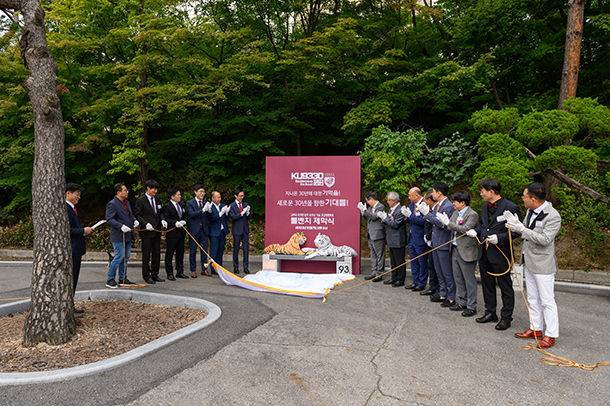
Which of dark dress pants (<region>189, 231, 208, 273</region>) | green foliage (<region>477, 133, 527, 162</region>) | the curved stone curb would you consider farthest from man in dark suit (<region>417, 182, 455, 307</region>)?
dark dress pants (<region>189, 231, 208, 273</region>)

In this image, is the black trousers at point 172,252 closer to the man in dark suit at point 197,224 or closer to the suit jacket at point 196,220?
the man in dark suit at point 197,224

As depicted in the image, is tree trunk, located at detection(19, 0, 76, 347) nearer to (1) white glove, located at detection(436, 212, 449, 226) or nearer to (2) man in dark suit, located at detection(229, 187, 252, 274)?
(2) man in dark suit, located at detection(229, 187, 252, 274)

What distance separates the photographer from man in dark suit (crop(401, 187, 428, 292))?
626 centimetres

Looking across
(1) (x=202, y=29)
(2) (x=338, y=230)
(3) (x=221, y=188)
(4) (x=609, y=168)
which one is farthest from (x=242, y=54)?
(4) (x=609, y=168)

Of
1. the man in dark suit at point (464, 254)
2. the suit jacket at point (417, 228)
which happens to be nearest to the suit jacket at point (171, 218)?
the suit jacket at point (417, 228)

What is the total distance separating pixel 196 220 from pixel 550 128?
7103 millimetres

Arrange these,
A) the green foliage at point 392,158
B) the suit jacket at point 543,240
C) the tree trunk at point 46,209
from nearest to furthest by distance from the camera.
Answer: the tree trunk at point 46,209, the suit jacket at point 543,240, the green foliage at point 392,158

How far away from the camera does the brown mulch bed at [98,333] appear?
3316 mm

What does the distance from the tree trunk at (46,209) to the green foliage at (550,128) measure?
7358 mm

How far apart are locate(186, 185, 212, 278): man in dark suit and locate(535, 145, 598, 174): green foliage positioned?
21.5 feet

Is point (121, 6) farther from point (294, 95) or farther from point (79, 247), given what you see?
point (79, 247)

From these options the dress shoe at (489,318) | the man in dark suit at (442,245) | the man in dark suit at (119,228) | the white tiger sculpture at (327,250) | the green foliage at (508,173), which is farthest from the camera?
the white tiger sculpture at (327,250)

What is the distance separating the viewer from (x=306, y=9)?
525 inches

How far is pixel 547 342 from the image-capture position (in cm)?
384
